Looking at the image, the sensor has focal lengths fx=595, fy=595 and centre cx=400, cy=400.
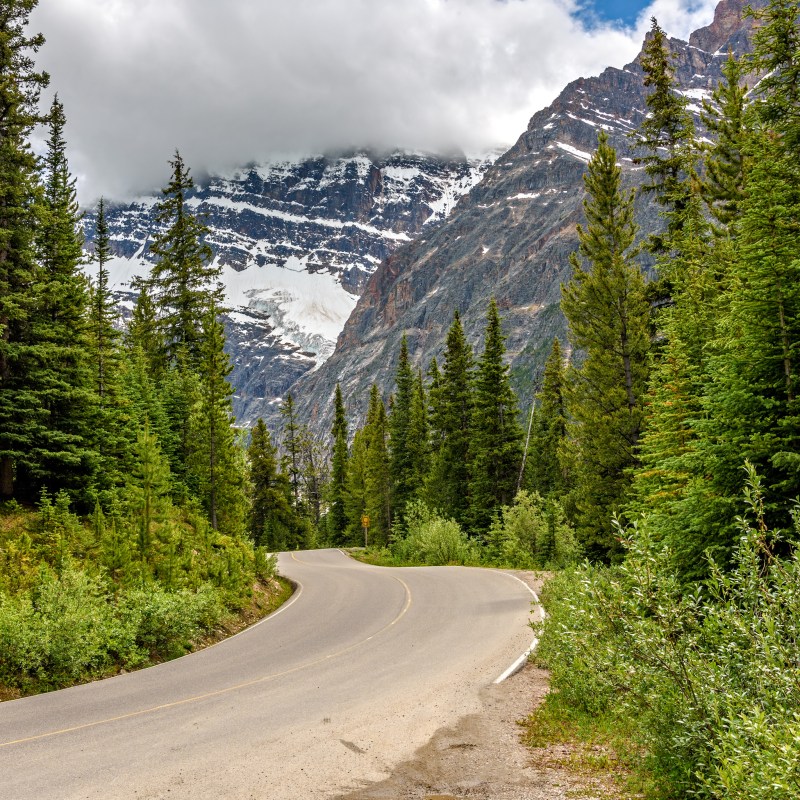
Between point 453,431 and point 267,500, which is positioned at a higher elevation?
point 453,431

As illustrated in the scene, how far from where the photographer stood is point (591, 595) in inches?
240

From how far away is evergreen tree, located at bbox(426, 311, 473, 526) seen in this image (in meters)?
41.5

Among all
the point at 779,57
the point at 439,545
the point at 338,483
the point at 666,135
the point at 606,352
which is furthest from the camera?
the point at 338,483

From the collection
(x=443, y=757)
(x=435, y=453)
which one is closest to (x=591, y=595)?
(x=443, y=757)

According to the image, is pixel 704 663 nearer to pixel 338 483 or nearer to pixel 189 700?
pixel 189 700

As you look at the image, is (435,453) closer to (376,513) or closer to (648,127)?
(376,513)

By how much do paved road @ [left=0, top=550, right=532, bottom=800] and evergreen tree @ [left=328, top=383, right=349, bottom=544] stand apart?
49.0 meters

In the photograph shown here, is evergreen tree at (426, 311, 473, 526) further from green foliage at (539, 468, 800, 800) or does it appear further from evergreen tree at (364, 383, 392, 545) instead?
green foliage at (539, 468, 800, 800)

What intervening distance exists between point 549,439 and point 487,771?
43.3m

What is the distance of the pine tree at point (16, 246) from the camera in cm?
1828

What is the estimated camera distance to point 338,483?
6738 cm

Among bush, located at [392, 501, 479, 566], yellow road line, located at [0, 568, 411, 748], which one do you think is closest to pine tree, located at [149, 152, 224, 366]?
bush, located at [392, 501, 479, 566]

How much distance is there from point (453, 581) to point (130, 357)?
21302 mm

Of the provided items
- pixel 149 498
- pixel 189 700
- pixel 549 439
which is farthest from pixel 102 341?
pixel 549 439
